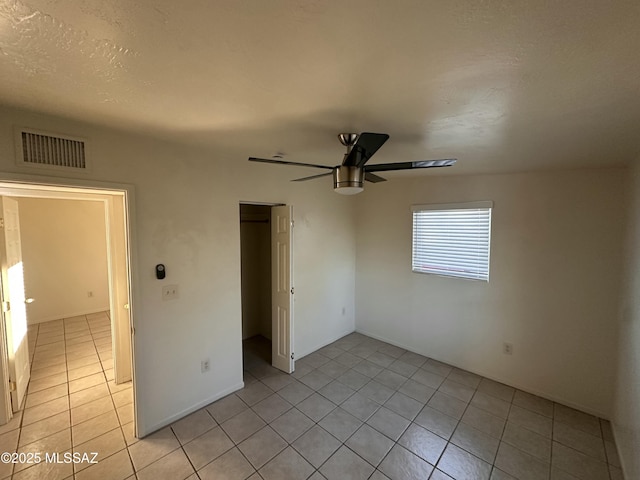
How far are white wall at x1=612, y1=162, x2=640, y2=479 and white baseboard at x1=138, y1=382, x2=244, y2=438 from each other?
3304 millimetres

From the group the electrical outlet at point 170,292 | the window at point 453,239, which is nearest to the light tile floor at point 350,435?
the electrical outlet at point 170,292

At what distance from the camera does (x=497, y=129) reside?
169cm

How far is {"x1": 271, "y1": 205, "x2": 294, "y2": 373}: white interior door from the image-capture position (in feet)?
10.4

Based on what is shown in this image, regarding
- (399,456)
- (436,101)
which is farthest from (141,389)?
(436,101)

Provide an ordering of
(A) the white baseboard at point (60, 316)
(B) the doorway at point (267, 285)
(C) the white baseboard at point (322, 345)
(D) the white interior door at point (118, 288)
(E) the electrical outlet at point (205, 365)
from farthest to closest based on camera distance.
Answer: (A) the white baseboard at point (60, 316), (C) the white baseboard at point (322, 345), (B) the doorway at point (267, 285), (D) the white interior door at point (118, 288), (E) the electrical outlet at point (205, 365)

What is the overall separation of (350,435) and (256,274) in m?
2.85

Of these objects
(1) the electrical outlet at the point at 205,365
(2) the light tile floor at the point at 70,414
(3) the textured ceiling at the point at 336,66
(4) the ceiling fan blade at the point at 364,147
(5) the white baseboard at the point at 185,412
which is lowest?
(2) the light tile floor at the point at 70,414

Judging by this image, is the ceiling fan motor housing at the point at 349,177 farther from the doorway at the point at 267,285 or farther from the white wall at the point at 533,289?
the white wall at the point at 533,289

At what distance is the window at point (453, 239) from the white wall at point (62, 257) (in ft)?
21.1

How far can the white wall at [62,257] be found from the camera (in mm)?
4832

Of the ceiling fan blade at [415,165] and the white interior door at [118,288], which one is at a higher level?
the ceiling fan blade at [415,165]

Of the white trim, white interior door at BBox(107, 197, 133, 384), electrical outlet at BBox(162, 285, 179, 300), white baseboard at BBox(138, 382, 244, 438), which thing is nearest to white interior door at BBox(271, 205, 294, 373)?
white baseboard at BBox(138, 382, 244, 438)

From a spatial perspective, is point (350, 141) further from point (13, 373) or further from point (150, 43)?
point (13, 373)

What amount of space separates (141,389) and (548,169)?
4.49 meters
